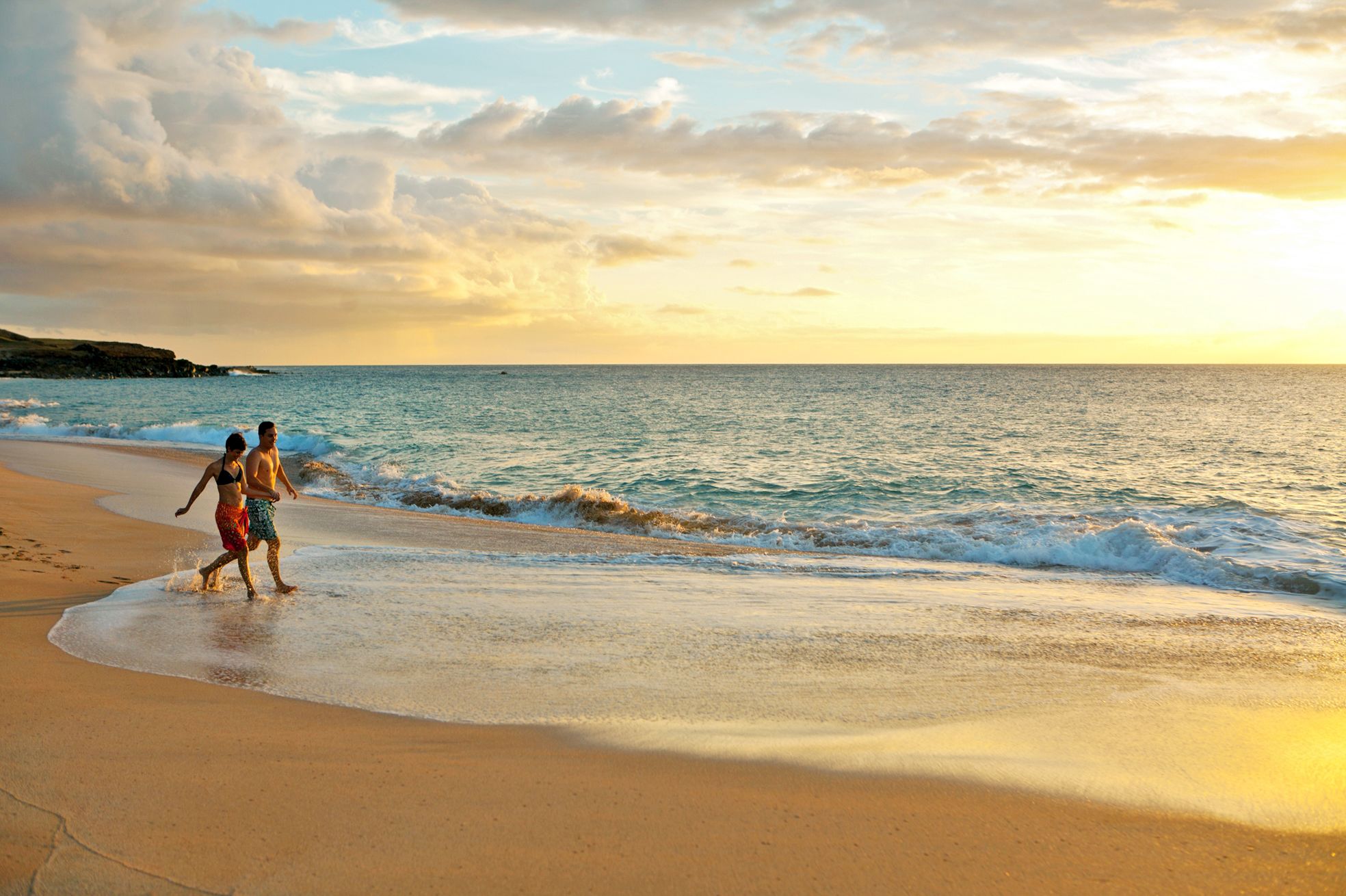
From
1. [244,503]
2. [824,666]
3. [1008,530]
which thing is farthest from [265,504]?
[1008,530]

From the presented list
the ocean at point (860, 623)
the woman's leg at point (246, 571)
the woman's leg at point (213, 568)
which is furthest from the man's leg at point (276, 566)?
the woman's leg at point (213, 568)

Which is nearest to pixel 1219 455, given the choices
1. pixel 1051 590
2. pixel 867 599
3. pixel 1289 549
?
pixel 1289 549

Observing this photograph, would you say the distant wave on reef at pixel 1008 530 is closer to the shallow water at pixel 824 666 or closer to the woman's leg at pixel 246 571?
the shallow water at pixel 824 666

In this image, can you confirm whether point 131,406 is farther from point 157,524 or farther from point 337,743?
point 337,743

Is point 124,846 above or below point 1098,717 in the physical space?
above

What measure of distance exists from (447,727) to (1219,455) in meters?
33.5

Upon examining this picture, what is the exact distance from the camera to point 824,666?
7242mm

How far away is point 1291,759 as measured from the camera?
214 inches

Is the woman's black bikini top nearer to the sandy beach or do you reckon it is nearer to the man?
the man

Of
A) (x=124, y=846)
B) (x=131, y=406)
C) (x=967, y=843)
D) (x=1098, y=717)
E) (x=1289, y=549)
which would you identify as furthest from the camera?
(x=131, y=406)

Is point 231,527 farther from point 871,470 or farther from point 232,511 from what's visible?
point 871,470

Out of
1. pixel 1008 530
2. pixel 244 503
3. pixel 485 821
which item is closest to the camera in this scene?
pixel 485 821

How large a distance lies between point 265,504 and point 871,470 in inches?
794

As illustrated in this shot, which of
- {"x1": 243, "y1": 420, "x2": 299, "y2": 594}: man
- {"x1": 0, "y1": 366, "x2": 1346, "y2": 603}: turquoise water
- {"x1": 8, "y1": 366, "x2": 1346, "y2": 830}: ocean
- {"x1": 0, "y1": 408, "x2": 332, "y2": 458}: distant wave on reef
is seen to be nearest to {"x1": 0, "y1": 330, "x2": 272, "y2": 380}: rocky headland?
{"x1": 0, "y1": 366, "x2": 1346, "y2": 603}: turquoise water
